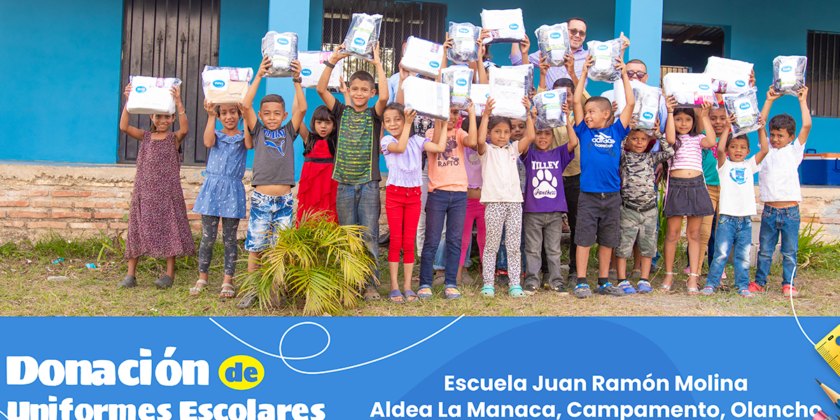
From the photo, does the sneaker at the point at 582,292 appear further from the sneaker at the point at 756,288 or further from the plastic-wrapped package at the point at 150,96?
the plastic-wrapped package at the point at 150,96

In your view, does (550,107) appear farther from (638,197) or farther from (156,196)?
(156,196)

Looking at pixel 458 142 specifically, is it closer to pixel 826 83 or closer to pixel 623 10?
pixel 623 10

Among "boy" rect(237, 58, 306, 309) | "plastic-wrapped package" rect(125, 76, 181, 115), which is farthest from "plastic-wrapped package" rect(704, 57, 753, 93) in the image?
"plastic-wrapped package" rect(125, 76, 181, 115)

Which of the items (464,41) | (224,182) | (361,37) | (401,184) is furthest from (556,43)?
(224,182)

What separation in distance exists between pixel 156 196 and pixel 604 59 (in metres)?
3.19

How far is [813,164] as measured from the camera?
7.02 m

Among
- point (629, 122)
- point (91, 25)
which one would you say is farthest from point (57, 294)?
point (629, 122)

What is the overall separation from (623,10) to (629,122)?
1692mm

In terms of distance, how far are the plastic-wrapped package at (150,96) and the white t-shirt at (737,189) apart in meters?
3.84

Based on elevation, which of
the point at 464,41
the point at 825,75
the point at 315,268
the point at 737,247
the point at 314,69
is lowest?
the point at 315,268

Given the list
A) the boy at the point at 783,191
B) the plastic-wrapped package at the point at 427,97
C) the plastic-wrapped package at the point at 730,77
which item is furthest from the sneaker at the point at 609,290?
the plastic-wrapped package at the point at 427,97

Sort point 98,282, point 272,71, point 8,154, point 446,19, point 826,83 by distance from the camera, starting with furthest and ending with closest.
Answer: point 826,83, point 446,19, point 8,154, point 98,282, point 272,71

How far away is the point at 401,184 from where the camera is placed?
377 centimetres

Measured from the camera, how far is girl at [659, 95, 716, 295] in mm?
4160
